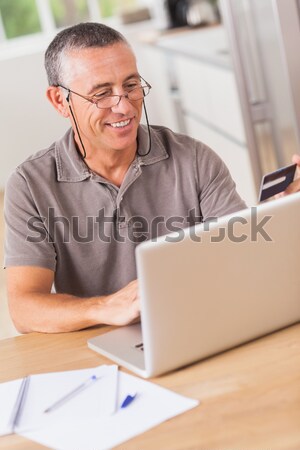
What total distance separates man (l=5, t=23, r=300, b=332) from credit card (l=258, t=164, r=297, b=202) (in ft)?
0.95

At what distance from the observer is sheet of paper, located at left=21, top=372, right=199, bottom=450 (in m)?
1.21

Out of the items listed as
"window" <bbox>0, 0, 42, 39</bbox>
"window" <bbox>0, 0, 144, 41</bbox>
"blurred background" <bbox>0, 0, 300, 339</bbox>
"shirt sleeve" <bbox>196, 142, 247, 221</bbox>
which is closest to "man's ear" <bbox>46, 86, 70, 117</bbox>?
"shirt sleeve" <bbox>196, 142, 247, 221</bbox>

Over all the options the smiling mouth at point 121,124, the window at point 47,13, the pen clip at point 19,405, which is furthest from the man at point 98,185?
the window at point 47,13

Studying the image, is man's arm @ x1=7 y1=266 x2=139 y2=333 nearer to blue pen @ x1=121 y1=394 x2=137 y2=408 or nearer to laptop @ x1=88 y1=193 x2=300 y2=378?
laptop @ x1=88 y1=193 x2=300 y2=378

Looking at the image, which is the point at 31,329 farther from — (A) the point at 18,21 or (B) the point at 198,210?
(A) the point at 18,21

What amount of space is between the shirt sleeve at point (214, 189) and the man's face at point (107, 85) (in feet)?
0.70

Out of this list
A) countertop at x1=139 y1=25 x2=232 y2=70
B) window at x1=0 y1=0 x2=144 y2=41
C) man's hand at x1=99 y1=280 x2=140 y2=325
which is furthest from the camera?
window at x1=0 y1=0 x2=144 y2=41

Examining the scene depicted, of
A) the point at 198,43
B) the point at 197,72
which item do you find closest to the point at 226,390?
the point at 197,72

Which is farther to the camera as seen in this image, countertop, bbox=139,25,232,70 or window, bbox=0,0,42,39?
window, bbox=0,0,42,39

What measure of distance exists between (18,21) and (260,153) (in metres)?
3.84

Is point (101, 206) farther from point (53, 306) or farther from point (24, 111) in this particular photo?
point (24, 111)

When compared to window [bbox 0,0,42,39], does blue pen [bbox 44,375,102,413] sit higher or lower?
lower

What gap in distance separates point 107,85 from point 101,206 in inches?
11.7

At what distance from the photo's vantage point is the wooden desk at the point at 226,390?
45.9 inches
